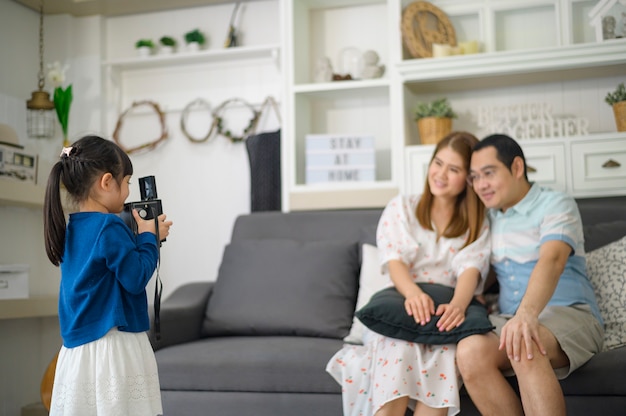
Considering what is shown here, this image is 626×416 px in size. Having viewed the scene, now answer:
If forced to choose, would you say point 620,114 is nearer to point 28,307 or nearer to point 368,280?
point 368,280

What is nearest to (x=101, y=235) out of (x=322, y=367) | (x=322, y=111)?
(x=322, y=367)

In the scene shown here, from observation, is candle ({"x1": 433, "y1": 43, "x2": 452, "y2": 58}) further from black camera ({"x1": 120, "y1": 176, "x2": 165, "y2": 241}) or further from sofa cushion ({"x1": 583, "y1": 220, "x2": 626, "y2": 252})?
black camera ({"x1": 120, "y1": 176, "x2": 165, "y2": 241})

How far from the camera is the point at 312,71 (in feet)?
12.5

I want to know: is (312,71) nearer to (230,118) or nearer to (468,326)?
(230,118)

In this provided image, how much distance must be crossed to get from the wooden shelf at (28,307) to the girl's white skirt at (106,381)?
1.50 meters

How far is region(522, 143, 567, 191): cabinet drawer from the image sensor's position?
10.1 ft

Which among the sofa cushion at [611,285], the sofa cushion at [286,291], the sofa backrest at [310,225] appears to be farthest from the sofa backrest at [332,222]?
the sofa cushion at [611,285]

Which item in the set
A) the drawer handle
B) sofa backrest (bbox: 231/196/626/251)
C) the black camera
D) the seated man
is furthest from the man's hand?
the drawer handle

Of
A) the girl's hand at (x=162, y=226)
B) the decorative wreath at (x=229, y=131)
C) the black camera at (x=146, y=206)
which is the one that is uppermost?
the decorative wreath at (x=229, y=131)

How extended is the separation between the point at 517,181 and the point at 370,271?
644 mm

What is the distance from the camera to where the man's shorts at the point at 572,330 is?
2.06 metres

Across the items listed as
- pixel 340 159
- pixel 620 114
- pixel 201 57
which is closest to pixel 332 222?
pixel 340 159

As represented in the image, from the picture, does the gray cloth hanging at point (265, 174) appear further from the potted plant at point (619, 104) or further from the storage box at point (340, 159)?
A: the potted plant at point (619, 104)

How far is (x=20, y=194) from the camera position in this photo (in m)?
3.31
